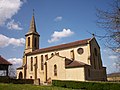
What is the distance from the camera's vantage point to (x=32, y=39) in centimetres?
5372

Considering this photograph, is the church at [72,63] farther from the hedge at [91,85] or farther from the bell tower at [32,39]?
the bell tower at [32,39]

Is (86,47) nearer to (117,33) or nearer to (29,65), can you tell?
(29,65)

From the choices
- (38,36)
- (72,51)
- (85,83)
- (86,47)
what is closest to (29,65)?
(38,36)

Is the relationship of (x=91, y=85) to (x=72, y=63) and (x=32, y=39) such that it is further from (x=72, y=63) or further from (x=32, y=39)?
(x=32, y=39)

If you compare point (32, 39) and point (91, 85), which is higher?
point (32, 39)

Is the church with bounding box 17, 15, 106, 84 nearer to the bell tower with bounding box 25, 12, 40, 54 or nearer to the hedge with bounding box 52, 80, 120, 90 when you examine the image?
the hedge with bounding box 52, 80, 120, 90

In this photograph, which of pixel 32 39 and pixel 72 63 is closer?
pixel 72 63

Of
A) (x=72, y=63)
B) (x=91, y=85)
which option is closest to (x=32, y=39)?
(x=72, y=63)

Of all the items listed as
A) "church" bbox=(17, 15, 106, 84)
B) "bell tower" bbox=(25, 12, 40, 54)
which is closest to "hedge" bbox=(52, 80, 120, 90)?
"church" bbox=(17, 15, 106, 84)

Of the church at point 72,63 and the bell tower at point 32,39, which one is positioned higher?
the bell tower at point 32,39

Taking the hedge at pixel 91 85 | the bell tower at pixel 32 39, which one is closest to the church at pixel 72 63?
the hedge at pixel 91 85

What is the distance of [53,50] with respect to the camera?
4444cm

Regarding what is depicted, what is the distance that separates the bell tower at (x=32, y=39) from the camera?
5381cm

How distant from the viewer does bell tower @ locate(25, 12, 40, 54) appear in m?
53.8
